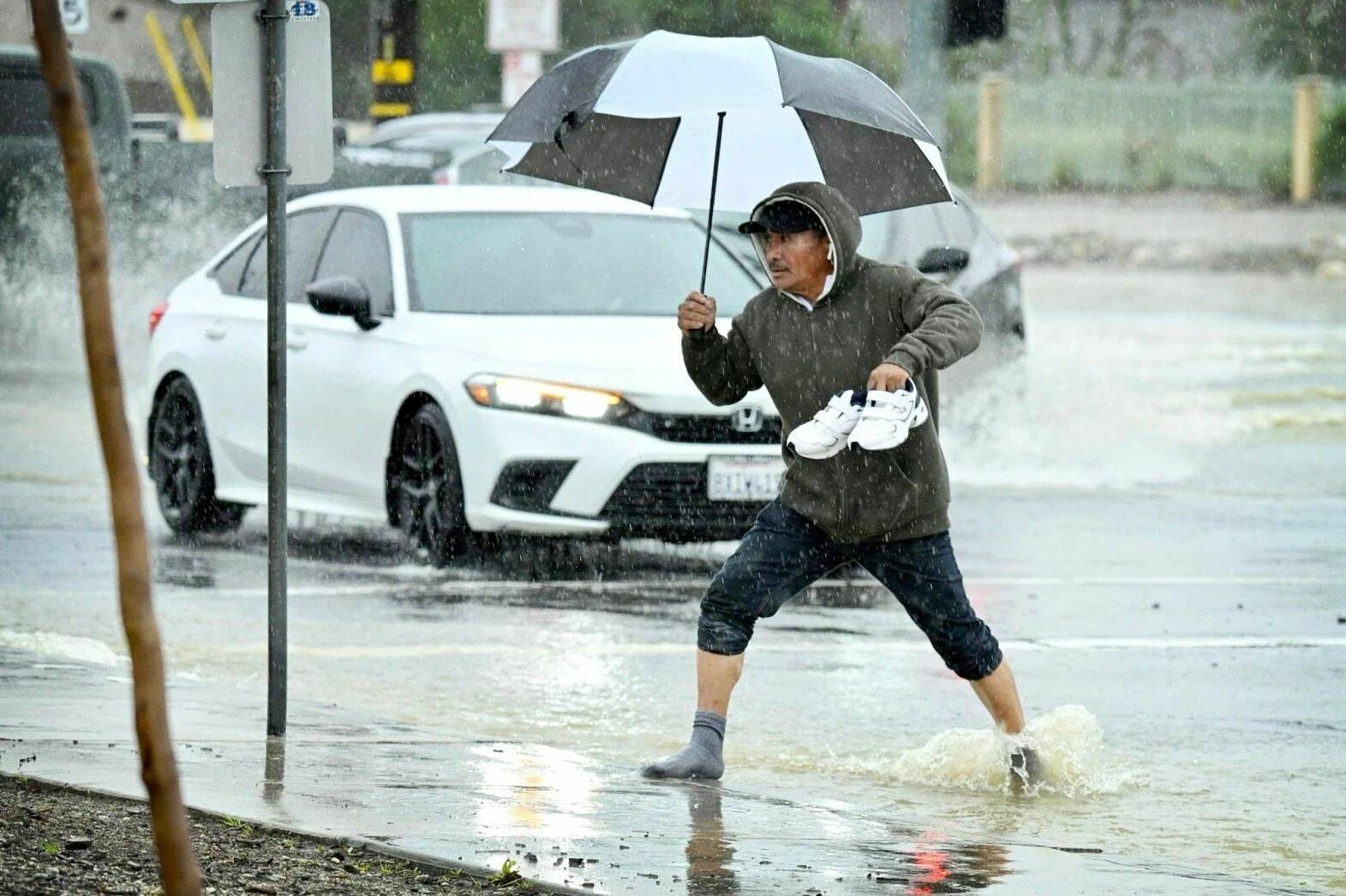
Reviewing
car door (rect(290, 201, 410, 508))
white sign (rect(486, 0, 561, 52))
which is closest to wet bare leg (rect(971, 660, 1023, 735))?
car door (rect(290, 201, 410, 508))

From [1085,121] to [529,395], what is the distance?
32471mm

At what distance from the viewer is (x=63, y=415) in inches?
741

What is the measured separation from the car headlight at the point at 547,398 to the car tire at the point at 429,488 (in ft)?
0.76

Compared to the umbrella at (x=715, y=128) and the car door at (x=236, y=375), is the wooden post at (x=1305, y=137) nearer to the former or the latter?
the car door at (x=236, y=375)

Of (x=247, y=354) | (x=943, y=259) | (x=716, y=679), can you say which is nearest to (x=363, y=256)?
(x=247, y=354)

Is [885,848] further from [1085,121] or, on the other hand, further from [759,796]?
[1085,121]

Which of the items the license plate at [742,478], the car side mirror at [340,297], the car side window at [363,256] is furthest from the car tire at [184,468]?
the license plate at [742,478]

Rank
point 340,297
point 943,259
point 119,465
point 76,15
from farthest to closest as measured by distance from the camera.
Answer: point 76,15
point 943,259
point 340,297
point 119,465

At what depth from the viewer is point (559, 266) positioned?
1217cm

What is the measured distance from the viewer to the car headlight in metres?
11.0

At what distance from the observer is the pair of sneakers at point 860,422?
662 cm

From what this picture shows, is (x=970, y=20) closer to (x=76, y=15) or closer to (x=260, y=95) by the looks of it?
(x=76, y=15)

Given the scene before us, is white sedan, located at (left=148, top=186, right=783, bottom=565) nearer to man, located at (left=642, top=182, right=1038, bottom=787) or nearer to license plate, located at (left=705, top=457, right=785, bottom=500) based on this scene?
license plate, located at (left=705, top=457, right=785, bottom=500)

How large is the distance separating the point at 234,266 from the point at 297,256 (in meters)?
0.51
